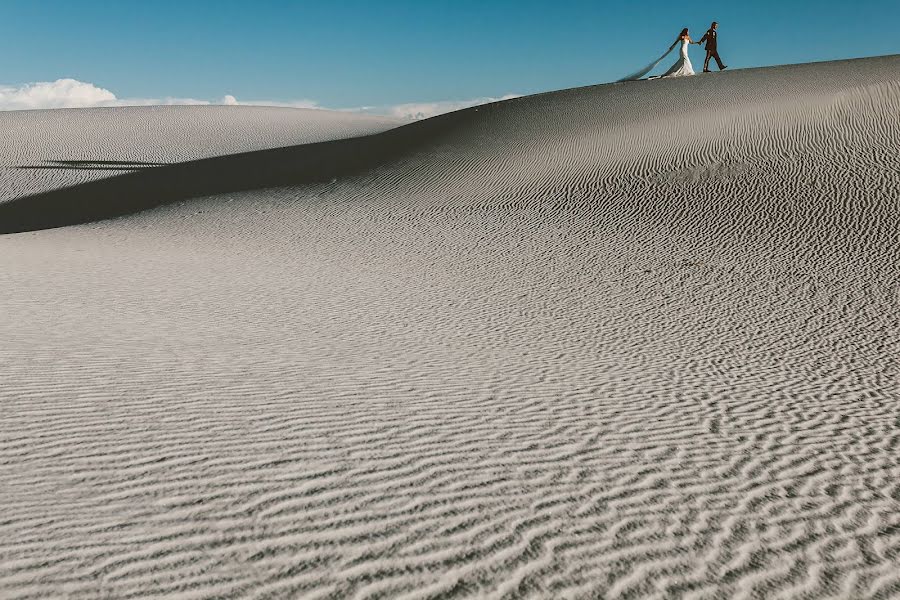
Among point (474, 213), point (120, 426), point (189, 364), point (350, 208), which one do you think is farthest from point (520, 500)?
point (350, 208)

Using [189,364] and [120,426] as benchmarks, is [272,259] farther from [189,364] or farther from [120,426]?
[120,426]

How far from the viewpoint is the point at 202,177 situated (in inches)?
1059

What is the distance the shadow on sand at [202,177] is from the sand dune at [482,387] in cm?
328

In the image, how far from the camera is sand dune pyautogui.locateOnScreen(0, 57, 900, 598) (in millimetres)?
3854

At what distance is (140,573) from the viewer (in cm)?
349

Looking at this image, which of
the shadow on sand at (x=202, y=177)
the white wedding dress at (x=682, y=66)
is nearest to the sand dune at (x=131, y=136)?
the shadow on sand at (x=202, y=177)

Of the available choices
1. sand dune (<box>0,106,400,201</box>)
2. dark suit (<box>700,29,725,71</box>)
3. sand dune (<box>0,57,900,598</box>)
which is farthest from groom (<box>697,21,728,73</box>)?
sand dune (<box>0,106,400,201</box>)

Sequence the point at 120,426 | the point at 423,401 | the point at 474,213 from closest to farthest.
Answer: the point at 120,426 → the point at 423,401 → the point at 474,213

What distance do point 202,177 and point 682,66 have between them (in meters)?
19.1

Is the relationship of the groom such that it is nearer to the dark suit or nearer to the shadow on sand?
the dark suit

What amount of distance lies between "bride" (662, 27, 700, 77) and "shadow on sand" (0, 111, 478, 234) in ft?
27.9

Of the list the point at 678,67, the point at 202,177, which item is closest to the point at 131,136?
the point at 202,177

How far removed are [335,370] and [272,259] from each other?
27.7 ft

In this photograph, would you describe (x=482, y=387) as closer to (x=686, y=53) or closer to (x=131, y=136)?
(x=686, y=53)
